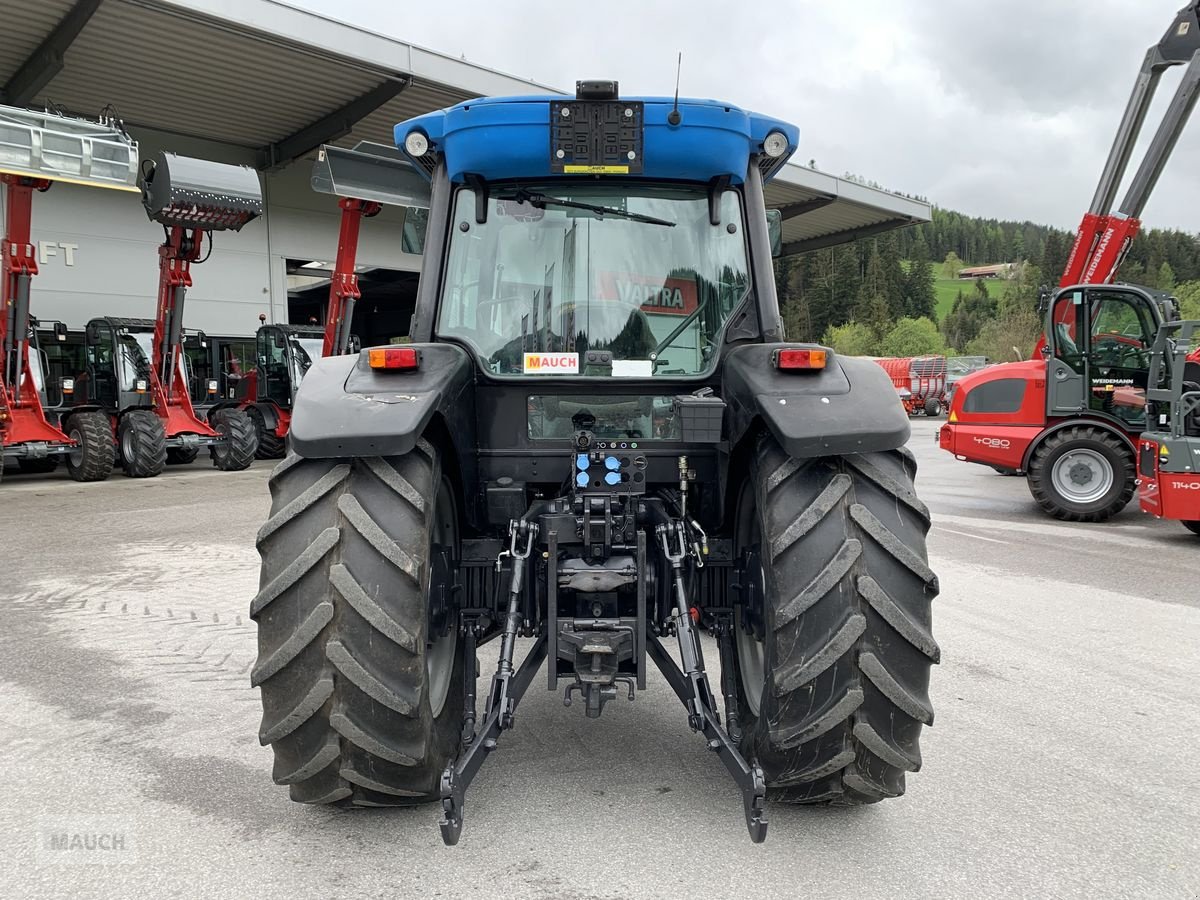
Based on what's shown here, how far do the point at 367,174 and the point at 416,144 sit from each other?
5.48m

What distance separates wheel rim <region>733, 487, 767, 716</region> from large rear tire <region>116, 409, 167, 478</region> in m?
13.2

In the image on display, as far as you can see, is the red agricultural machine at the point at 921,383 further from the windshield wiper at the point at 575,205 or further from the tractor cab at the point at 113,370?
the windshield wiper at the point at 575,205

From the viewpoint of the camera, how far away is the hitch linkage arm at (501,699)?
96.5 inches

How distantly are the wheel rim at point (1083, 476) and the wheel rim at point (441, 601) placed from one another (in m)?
8.49

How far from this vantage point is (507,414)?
3.43m

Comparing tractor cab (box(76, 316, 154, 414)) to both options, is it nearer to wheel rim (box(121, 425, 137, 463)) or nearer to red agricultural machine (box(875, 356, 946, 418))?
wheel rim (box(121, 425, 137, 463))

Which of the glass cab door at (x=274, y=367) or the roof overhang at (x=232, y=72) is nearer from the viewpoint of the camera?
the roof overhang at (x=232, y=72)

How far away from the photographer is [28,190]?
42.1 feet

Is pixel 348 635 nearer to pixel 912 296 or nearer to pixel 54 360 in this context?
pixel 54 360

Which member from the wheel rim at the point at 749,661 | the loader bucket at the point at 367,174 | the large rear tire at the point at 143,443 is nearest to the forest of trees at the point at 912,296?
the large rear tire at the point at 143,443

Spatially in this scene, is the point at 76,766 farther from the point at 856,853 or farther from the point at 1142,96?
the point at 1142,96

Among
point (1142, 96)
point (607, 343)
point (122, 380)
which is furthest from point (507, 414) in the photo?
point (122, 380)

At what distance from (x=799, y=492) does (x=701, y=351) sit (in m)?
0.92

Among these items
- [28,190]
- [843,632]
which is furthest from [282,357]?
[843,632]
